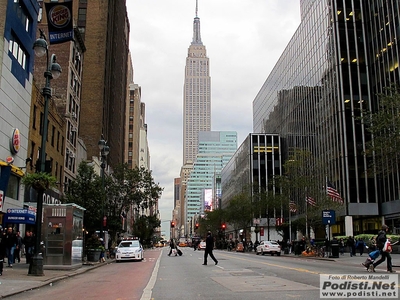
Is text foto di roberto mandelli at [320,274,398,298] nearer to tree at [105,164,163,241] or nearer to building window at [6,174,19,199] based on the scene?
building window at [6,174,19,199]

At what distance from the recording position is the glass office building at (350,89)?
202ft

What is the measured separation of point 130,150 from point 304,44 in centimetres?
8152

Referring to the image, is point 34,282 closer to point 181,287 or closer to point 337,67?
point 181,287

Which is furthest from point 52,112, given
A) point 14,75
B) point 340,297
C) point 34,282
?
point 340,297

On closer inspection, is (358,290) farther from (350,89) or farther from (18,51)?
(350,89)

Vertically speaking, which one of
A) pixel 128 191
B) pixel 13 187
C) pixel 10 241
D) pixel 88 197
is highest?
pixel 128 191

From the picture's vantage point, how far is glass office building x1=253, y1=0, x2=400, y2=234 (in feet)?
202

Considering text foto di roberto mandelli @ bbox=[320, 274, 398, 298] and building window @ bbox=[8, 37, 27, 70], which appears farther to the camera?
building window @ bbox=[8, 37, 27, 70]

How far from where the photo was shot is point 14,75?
104 ft

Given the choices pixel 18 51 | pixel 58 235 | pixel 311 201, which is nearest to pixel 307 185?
pixel 311 201

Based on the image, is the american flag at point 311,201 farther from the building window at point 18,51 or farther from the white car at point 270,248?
the building window at point 18,51

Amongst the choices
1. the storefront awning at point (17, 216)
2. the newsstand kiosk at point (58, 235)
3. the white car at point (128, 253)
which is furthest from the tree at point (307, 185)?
the newsstand kiosk at point (58, 235)

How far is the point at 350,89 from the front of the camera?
65.5 metres

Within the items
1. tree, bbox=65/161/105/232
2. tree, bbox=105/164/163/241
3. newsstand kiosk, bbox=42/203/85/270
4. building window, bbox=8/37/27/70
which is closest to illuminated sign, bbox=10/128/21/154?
building window, bbox=8/37/27/70
